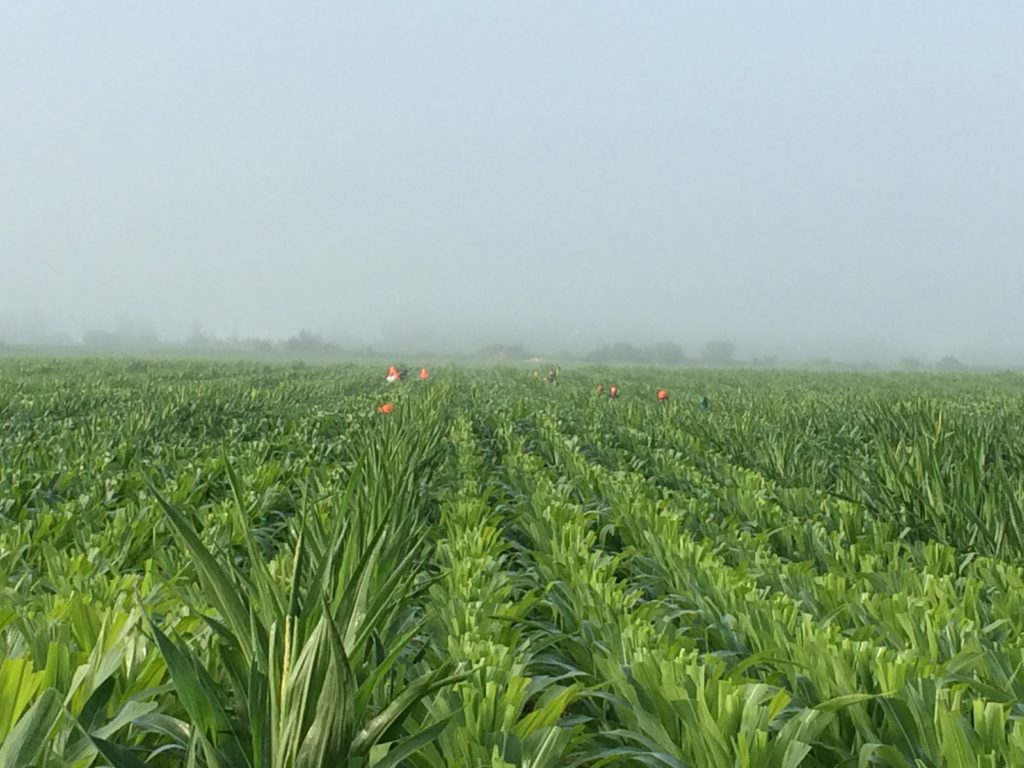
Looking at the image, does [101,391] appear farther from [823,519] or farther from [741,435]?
[823,519]

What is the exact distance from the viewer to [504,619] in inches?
80.7

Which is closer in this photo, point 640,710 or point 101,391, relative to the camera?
point 640,710

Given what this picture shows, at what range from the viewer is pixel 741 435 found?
713 centimetres

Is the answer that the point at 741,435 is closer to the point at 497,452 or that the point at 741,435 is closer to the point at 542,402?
the point at 497,452

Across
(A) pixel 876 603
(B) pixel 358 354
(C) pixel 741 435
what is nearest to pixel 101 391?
(C) pixel 741 435

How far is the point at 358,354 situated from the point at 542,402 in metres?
96.8

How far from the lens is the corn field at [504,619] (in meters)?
1.24

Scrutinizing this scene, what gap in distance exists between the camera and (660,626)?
204cm

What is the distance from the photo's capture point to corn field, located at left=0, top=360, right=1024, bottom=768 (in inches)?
48.6

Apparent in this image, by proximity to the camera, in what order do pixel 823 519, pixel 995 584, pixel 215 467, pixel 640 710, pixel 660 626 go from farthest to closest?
pixel 215 467 → pixel 823 519 → pixel 995 584 → pixel 660 626 → pixel 640 710

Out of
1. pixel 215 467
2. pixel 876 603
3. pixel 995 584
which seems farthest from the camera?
pixel 215 467

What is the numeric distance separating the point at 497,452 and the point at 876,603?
4959 mm

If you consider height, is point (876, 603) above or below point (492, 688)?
below

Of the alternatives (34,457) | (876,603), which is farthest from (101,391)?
(876,603)
